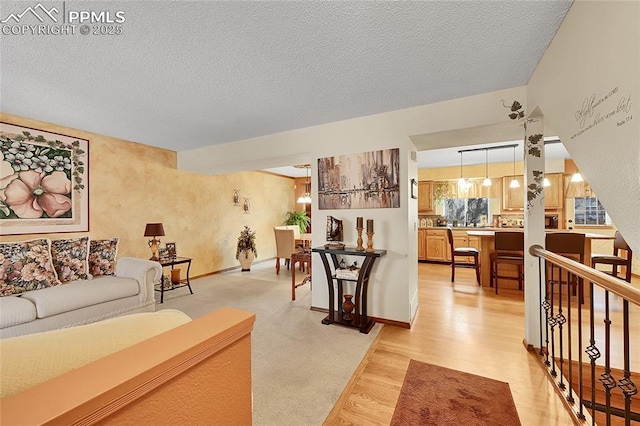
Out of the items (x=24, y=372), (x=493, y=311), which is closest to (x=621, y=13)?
(x=24, y=372)

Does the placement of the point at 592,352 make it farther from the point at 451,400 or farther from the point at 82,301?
the point at 82,301

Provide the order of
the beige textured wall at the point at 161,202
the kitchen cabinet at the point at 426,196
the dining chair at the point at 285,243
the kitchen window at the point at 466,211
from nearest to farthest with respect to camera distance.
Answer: the beige textured wall at the point at 161,202
the dining chair at the point at 285,243
the kitchen window at the point at 466,211
the kitchen cabinet at the point at 426,196

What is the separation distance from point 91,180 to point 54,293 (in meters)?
1.84

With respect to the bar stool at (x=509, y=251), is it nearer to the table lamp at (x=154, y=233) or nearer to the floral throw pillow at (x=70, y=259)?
the table lamp at (x=154, y=233)

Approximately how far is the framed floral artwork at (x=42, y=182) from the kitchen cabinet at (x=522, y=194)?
26.4 ft

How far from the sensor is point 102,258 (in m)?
3.35

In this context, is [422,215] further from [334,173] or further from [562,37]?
[562,37]

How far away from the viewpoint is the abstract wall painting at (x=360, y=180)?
307 centimetres

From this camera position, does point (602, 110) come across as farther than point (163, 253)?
No

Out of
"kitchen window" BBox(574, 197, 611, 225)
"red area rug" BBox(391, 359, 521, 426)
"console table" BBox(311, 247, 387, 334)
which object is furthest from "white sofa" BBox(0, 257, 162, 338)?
"kitchen window" BBox(574, 197, 611, 225)

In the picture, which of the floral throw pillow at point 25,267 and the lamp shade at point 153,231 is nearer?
the floral throw pillow at point 25,267

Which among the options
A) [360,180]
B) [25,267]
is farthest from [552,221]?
[25,267]

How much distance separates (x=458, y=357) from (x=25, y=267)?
14.1ft

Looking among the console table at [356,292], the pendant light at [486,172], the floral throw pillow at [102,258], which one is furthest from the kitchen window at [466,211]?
the floral throw pillow at [102,258]
